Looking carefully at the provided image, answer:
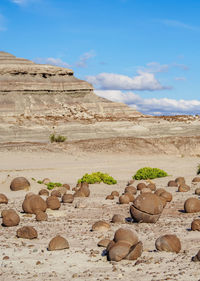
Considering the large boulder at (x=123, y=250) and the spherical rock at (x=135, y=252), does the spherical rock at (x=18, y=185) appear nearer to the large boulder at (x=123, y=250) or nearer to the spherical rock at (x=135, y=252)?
the large boulder at (x=123, y=250)

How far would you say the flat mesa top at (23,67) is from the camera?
5709 centimetres

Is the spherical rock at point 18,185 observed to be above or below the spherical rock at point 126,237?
below

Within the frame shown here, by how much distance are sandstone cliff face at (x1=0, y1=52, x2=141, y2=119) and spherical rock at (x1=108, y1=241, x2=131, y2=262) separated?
145 ft

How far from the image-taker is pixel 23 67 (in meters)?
58.2

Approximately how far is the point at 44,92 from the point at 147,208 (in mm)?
47928

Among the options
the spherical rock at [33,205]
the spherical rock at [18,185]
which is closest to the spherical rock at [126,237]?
the spherical rock at [33,205]

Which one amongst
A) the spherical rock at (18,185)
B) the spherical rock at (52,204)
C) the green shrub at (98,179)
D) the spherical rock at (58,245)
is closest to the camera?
the spherical rock at (58,245)

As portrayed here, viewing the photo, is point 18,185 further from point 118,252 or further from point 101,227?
point 118,252

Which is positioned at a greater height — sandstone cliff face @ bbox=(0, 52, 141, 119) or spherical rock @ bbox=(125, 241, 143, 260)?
sandstone cliff face @ bbox=(0, 52, 141, 119)

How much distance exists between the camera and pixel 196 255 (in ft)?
22.5

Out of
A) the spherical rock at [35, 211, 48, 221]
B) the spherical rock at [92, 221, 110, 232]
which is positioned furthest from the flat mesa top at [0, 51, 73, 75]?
the spherical rock at [92, 221, 110, 232]

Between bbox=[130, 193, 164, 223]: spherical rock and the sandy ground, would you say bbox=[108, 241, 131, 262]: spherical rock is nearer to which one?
the sandy ground

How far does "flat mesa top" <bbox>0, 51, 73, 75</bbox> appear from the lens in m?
57.1

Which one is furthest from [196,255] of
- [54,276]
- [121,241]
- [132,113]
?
[132,113]
